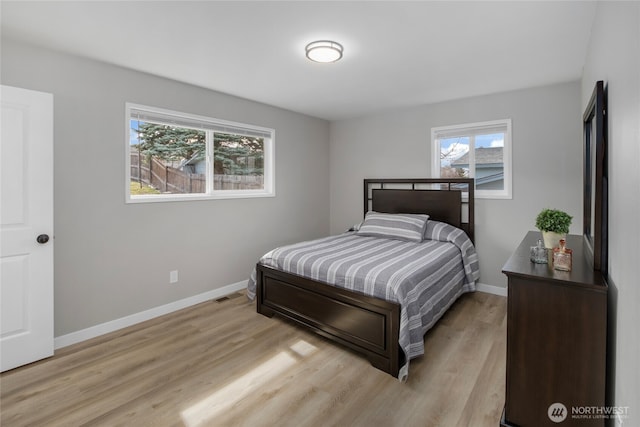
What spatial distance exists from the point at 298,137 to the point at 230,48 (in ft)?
7.47

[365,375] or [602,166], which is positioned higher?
[602,166]

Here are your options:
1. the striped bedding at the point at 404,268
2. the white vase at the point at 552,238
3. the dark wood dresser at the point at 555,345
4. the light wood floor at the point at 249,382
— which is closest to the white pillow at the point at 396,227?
the striped bedding at the point at 404,268

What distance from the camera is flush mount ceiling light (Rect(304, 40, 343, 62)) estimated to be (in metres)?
2.38

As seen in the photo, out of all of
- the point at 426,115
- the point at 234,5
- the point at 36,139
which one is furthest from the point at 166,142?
the point at 426,115

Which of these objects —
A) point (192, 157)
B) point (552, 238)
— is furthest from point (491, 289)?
point (192, 157)

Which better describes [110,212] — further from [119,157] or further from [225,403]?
[225,403]

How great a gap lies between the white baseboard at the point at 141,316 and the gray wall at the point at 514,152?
2.30m

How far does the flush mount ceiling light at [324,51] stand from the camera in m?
2.38

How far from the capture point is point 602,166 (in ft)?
5.01

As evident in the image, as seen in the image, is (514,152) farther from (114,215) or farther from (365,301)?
(114,215)

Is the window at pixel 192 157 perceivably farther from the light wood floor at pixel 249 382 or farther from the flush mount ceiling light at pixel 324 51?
the flush mount ceiling light at pixel 324 51

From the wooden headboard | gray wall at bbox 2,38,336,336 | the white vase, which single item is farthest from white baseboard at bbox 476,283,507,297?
gray wall at bbox 2,38,336,336

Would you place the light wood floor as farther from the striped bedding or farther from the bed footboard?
the striped bedding

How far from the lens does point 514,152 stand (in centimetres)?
364
